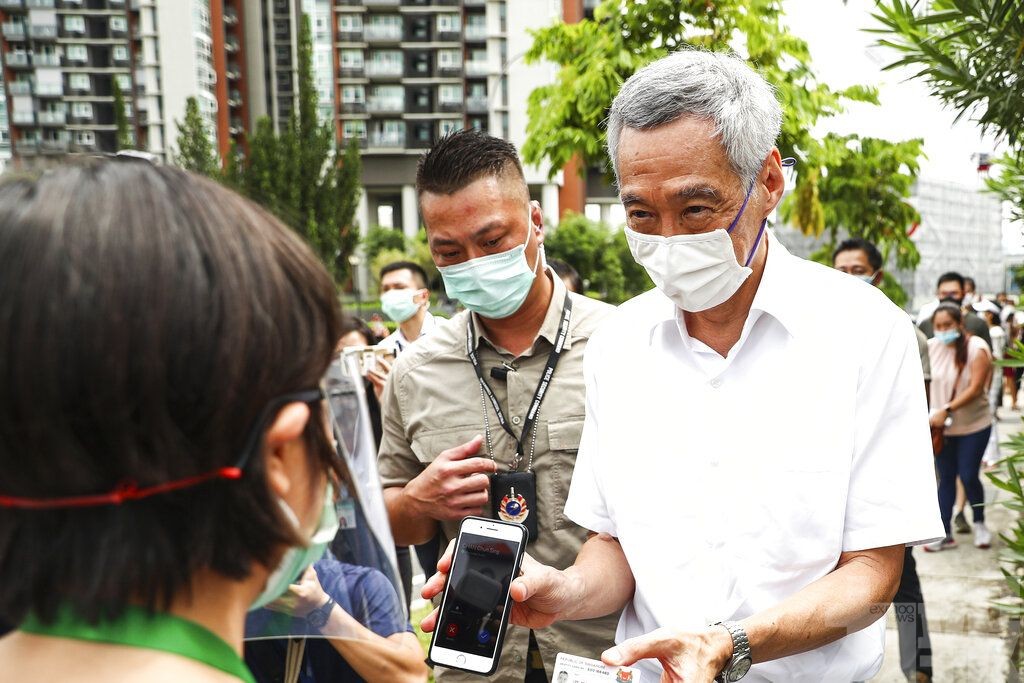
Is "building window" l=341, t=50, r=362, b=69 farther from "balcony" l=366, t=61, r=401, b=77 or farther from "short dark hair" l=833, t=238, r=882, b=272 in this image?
"short dark hair" l=833, t=238, r=882, b=272

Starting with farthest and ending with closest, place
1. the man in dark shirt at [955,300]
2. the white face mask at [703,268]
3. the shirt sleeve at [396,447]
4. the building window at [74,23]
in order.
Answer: the building window at [74,23] → the man in dark shirt at [955,300] → the shirt sleeve at [396,447] → the white face mask at [703,268]

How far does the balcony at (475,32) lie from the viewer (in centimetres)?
5869

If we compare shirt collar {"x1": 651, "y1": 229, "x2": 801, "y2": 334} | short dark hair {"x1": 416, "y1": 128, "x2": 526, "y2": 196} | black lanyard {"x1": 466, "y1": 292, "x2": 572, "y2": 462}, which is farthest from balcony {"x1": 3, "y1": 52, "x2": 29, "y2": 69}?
shirt collar {"x1": 651, "y1": 229, "x2": 801, "y2": 334}

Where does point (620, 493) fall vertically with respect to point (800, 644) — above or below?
above

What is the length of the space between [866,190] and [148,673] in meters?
8.44

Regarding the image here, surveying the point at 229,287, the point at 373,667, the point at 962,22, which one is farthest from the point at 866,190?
the point at 229,287

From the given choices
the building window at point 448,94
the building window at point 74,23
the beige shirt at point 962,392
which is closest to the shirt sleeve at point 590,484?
the beige shirt at point 962,392

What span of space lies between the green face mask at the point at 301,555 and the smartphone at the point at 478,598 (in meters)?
0.64

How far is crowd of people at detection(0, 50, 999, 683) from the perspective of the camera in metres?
0.84

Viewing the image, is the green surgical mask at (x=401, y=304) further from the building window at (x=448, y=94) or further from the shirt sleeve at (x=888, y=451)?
the building window at (x=448, y=94)

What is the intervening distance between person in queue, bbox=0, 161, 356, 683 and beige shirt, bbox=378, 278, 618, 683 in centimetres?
141

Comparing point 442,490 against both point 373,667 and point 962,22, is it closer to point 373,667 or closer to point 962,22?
point 373,667

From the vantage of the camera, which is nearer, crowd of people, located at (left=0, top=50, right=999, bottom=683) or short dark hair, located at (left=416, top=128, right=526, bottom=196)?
crowd of people, located at (left=0, top=50, right=999, bottom=683)

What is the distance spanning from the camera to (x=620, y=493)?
1788mm
